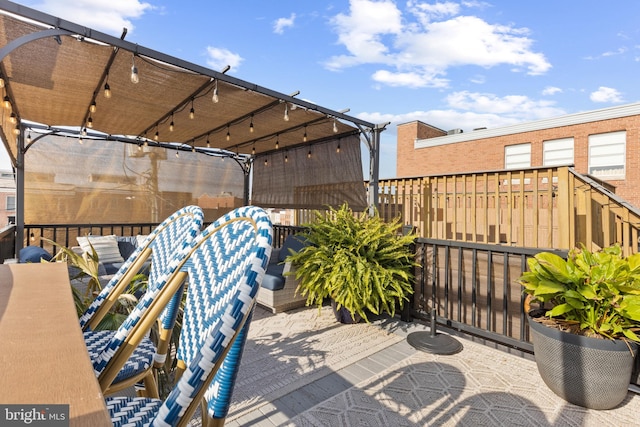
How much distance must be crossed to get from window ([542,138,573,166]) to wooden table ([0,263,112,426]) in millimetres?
14788

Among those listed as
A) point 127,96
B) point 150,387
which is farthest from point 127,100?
point 150,387

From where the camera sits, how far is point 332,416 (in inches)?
78.4

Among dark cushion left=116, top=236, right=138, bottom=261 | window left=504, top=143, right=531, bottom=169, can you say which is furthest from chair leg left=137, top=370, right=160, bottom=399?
window left=504, top=143, right=531, bottom=169

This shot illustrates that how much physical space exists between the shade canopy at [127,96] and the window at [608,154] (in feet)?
37.0

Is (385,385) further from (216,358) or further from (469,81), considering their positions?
(469,81)

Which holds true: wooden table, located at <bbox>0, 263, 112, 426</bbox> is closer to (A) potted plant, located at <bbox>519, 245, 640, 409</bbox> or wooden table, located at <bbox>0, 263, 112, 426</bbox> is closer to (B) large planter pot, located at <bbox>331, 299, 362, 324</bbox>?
(A) potted plant, located at <bbox>519, 245, 640, 409</bbox>

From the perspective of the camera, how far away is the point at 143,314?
1.11 meters

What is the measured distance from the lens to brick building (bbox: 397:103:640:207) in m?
10.8

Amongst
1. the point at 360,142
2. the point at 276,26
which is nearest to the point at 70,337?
the point at 360,142

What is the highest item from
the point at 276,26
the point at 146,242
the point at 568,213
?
the point at 276,26

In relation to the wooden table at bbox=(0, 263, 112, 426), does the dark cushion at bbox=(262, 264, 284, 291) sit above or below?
below

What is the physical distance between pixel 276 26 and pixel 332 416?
559 cm

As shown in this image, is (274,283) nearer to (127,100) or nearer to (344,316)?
(344,316)

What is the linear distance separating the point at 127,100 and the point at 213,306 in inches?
173
